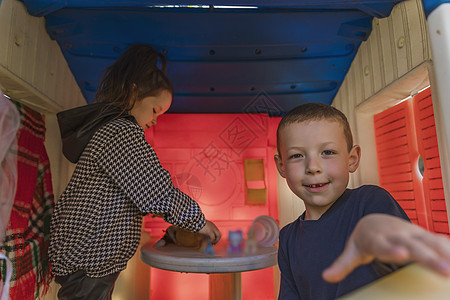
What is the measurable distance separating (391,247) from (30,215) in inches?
48.5

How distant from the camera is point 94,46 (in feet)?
4.67

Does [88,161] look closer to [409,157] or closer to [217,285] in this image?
[217,285]

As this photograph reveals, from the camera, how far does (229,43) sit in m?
1.42

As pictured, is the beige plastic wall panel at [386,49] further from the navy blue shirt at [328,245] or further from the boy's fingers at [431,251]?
the boy's fingers at [431,251]

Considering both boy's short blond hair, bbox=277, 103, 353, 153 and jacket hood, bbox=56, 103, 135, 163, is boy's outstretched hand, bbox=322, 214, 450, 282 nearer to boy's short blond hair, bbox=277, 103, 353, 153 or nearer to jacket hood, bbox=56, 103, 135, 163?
boy's short blond hair, bbox=277, 103, 353, 153

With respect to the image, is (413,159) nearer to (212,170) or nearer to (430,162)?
(430,162)

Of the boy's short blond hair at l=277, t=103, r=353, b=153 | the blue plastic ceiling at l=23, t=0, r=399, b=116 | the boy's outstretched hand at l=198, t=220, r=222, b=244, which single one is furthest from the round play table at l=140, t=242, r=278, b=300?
the blue plastic ceiling at l=23, t=0, r=399, b=116

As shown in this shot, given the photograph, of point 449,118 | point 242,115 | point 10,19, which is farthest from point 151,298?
point 449,118

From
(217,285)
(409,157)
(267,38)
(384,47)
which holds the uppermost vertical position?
(267,38)

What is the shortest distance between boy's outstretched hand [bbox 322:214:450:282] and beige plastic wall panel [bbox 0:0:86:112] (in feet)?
3.49

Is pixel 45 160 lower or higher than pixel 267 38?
lower

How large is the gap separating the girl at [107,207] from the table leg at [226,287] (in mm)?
235

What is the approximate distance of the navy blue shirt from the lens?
0.66 meters

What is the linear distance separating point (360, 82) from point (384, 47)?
23 cm
